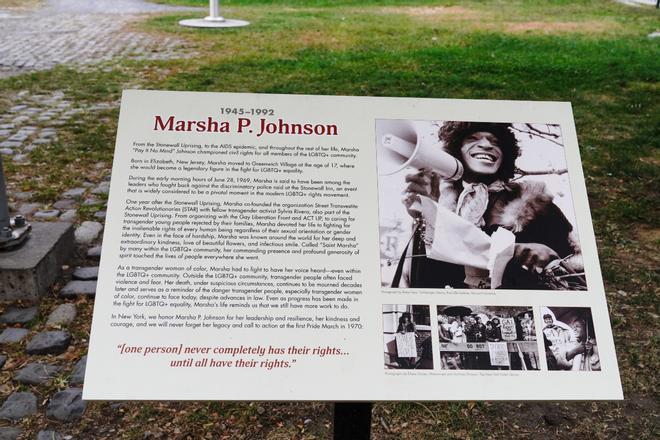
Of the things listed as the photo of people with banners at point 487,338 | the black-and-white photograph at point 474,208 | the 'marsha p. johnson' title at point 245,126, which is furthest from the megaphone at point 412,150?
the photo of people with banners at point 487,338

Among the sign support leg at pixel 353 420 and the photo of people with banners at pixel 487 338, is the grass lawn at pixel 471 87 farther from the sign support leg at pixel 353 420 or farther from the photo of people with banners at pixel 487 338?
the photo of people with banners at pixel 487 338

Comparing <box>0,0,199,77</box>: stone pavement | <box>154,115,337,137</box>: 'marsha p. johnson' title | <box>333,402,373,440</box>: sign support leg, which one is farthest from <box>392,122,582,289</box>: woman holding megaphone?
<box>0,0,199,77</box>: stone pavement

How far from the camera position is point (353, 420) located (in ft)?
7.59

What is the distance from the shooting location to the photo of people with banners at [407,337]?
2068 mm

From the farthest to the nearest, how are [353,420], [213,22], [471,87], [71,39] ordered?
[213,22]
[71,39]
[471,87]
[353,420]

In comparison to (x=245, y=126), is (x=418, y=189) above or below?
below

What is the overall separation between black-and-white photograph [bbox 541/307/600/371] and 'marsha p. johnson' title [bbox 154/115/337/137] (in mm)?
990

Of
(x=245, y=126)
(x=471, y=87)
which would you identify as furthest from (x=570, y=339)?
(x=471, y=87)

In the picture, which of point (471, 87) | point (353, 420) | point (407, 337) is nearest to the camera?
point (407, 337)

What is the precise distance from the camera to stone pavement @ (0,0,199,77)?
33.2ft

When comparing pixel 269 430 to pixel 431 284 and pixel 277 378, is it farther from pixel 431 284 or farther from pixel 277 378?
pixel 431 284

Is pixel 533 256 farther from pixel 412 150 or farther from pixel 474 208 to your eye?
pixel 412 150

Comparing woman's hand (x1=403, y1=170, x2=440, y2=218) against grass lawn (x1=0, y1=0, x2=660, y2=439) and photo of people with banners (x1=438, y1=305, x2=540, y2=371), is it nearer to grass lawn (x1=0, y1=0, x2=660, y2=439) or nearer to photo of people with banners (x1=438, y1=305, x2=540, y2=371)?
photo of people with banners (x1=438, y1=305, x2=540, y2=371)

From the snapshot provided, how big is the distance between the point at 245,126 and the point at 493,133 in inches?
35.7
